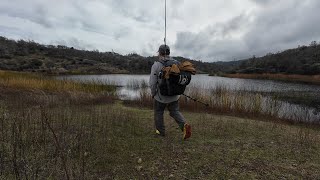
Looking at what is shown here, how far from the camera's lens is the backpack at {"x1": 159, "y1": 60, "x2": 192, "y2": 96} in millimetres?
5410

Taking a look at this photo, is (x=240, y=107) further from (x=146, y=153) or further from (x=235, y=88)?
(x=146, y=153)

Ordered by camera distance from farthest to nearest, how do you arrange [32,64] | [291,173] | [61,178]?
[32,64] → [291,173] → [61,178]

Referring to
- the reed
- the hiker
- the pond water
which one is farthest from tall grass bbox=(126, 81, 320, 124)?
the hiker

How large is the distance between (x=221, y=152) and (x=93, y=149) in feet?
7.06

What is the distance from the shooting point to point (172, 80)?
18.0 ft

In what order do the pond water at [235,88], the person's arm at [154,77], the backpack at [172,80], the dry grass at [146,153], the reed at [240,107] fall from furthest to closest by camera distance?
the pond water at [235,88], the reed at [240,107], the person's arm at [154,77], the backpack at [172,80], the dry grass at [146,153]

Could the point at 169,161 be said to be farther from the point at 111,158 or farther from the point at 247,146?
the point at 247,146

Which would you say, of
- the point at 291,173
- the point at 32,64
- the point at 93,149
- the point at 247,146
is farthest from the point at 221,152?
the point at 32,64

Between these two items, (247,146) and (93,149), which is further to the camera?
(247,146)

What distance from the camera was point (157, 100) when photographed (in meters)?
5.87

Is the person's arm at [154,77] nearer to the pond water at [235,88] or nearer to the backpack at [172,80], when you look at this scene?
the backpack at [172,80]

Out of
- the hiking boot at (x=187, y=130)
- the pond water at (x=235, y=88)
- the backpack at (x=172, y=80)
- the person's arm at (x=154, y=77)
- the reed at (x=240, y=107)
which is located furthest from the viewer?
the pond water at (x=235, y=88)

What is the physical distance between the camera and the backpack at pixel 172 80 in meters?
5.41

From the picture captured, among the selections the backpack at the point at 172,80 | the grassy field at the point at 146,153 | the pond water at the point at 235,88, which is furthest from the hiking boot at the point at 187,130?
the pond water at the point at 235,88
